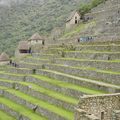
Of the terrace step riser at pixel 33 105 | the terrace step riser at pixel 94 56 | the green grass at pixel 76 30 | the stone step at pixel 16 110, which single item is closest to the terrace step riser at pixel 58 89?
the terrace step riser at pixel 33 105

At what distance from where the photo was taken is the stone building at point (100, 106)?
1872 centimetres

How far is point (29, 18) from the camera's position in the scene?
255ft

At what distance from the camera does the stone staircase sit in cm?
2345

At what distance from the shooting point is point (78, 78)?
2611cm

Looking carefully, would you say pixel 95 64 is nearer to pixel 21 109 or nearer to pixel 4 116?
pixel 21 109

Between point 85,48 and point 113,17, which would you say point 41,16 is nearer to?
point 113,17

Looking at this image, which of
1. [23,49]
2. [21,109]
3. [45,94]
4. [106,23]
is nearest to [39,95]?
[45,94]

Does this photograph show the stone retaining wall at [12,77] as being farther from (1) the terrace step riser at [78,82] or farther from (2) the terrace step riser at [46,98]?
(2) the terrace step riser at [46,98]

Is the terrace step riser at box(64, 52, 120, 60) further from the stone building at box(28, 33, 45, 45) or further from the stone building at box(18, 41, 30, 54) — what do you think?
the stone building at box(28, 33, 45, 45)

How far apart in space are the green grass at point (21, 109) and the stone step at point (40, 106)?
27 cm

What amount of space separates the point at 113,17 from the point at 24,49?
13286mm

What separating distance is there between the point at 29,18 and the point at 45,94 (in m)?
52.4

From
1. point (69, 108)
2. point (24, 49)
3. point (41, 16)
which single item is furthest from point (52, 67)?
point (41, 16)

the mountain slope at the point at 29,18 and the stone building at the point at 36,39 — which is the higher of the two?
the mountain slope at the point at 29,18
